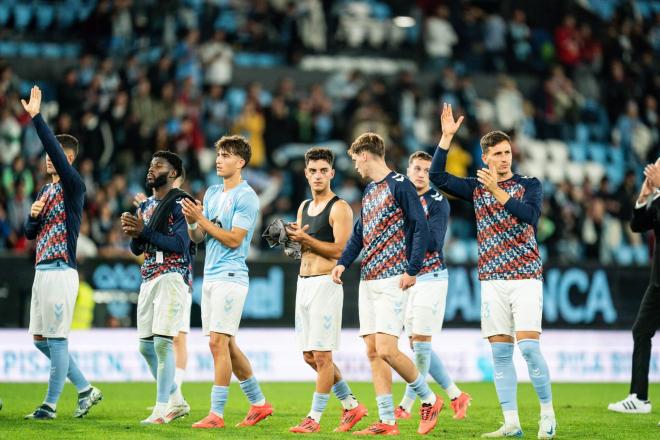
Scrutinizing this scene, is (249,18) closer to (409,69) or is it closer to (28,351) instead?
(409,69)

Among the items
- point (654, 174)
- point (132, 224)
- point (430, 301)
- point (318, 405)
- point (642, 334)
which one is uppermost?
point (654, 174)

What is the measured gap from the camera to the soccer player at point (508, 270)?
9.09 m

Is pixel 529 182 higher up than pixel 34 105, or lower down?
lower down

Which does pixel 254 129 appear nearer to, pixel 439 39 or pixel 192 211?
pixel 439 39

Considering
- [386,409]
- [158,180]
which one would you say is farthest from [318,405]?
[158,180]

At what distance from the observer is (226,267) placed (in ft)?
32.2

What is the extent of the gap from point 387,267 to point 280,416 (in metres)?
2.57

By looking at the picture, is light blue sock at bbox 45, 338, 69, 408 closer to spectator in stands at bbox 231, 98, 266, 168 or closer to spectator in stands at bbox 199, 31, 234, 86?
spectator in stands at bbox 231, 98, 266, 168

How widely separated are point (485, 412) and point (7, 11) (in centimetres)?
1516

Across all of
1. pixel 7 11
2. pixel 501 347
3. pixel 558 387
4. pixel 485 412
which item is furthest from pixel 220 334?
pixel 7 11

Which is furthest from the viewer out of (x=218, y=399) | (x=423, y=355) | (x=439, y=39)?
(x=439, y=39)

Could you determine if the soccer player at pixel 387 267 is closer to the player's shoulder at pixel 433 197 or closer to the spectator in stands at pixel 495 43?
the player's shoulder at pixel 433 197

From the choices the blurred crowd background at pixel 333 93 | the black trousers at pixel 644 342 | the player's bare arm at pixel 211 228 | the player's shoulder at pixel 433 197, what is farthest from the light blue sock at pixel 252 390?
the blurred crowd background at pixel 333 93

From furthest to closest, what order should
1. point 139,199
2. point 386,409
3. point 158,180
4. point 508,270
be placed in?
point 139,199
point 158,180
point 386,409
point 508,270
